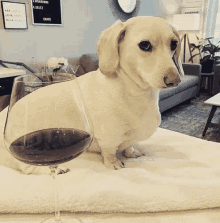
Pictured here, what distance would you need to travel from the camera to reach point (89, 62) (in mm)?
2873

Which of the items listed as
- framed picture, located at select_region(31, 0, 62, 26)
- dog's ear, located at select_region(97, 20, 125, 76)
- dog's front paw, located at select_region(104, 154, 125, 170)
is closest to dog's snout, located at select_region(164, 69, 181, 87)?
dog's ear, located at select_region(97, 20, 125, 76)

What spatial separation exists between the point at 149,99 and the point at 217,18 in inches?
196

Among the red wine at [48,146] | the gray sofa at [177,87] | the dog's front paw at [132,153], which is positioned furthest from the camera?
the gray sofa at [177,87]

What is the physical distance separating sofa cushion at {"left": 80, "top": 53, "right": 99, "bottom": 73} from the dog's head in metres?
2.26

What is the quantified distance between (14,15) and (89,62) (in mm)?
1008

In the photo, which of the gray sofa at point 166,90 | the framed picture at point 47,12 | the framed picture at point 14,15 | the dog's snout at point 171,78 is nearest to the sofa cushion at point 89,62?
the gray sofa at point 166,90

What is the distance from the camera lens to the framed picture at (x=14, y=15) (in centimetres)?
224

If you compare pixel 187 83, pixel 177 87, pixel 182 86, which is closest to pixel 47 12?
pixel 177 87

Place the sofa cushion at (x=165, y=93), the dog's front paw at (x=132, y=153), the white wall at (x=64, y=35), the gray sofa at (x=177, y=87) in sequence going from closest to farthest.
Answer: the dog's front paw at (x=132, y=153) → the white wall at (x=64, y=35) → the sofa cushion at (x=165, y=93) → the gray sofa at (x=177, y=87)

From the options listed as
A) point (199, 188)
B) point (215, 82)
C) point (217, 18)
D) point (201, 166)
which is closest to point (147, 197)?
point (199, 188)

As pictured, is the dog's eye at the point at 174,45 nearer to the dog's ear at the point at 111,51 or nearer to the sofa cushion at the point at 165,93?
the dog's ear at the point at 111,51

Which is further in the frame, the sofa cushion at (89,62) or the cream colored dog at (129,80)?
the sofa cushion at (89,62)

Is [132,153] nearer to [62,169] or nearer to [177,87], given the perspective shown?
[62,169]

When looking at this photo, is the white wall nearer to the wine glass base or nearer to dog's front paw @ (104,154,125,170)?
dog's front paw @ (104,154,125,170)
